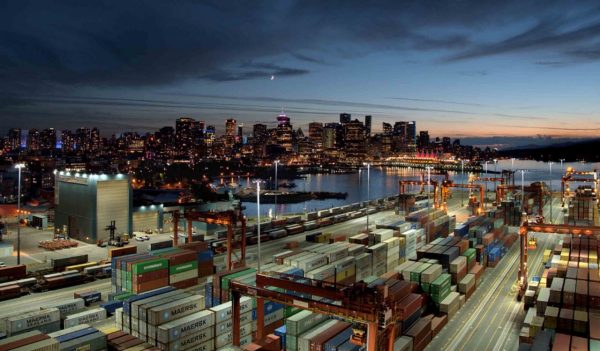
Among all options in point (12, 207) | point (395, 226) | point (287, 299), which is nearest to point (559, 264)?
point (395, 226)

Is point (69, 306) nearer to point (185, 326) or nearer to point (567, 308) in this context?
point (185, 326)

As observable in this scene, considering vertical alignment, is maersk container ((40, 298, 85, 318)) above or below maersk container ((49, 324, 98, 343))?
below

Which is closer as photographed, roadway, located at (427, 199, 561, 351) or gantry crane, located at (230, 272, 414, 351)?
gantry crane, located at (230, 272, 414, 351)

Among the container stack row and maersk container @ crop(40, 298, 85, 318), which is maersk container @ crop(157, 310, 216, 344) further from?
the container stack row

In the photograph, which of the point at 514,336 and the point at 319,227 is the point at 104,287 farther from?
the point at 319,227

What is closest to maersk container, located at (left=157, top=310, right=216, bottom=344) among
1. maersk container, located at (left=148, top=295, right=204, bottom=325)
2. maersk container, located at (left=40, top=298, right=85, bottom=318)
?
maersk container, located at (left=148, top=295, right=204, bottom=325)
